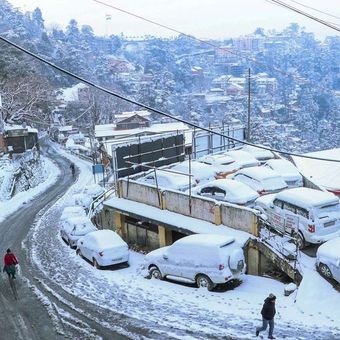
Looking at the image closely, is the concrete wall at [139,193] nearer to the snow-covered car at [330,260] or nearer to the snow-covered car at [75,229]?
the snow-covered car at [75,229]

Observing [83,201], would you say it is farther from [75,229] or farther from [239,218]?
[239,218]

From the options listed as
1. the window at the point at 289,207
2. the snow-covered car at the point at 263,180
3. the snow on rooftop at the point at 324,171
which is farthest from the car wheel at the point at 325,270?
the snow on rooftop at the point at 324,171

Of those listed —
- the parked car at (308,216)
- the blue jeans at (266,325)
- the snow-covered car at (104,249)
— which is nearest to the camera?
the blue jeans at (266,325)

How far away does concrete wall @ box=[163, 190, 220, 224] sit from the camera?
1791cm

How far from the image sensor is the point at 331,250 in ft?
43.7

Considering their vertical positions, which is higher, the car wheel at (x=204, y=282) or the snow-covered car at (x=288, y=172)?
the snow-covered car at (x=288, y=172)

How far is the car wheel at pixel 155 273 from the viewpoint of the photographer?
1603cm

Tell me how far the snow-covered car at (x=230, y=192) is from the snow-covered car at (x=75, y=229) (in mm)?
5717

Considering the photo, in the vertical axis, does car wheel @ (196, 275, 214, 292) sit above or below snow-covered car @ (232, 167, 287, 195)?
below

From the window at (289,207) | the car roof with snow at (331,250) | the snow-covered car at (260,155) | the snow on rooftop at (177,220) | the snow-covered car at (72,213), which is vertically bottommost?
the snow-covered car at (72,213)

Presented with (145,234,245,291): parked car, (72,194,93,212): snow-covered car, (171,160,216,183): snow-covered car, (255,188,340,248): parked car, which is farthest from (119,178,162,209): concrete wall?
(72,194,93,212): snow-covered car

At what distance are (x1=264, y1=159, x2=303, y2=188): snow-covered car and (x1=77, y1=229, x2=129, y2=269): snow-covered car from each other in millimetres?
8754

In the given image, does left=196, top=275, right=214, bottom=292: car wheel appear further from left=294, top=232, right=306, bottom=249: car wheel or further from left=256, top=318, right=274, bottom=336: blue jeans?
left=294, top=232, right=306, bottom=249: car wheel

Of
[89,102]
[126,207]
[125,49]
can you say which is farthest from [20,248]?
[125,49]
